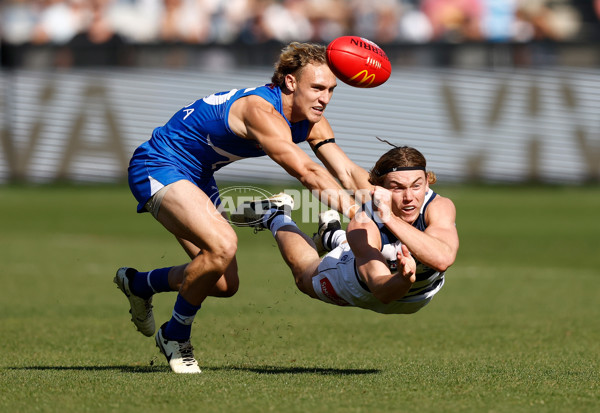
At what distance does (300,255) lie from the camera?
7211 mm

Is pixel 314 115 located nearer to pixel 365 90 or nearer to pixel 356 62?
pixel 356 62

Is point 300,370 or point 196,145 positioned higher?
point 196,145

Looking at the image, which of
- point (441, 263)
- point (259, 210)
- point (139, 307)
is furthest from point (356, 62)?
point (139, 307)

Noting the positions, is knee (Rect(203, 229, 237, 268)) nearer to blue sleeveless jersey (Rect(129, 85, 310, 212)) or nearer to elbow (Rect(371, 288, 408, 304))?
blue sleeveless jersey (Rect(129, 85, 310, 212))

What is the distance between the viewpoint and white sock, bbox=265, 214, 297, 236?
24.9 feet

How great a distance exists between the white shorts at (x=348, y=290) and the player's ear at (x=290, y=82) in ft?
4.15

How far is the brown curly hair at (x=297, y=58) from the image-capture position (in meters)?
6.95

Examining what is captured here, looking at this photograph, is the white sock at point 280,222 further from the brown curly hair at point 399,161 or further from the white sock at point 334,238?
the brown curly hair at point 399,161

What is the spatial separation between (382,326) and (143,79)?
15313 millimetres

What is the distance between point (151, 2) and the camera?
82.1 ft

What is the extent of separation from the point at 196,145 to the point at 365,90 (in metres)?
17.2

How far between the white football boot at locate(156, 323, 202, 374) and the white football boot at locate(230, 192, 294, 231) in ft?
3.94

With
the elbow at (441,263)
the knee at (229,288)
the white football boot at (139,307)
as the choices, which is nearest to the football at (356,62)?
the elbow at (441,263)

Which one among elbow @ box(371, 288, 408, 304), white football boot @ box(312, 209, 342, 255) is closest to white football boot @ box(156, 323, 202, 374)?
white football boot @ box(312, 209, 342, 255)
